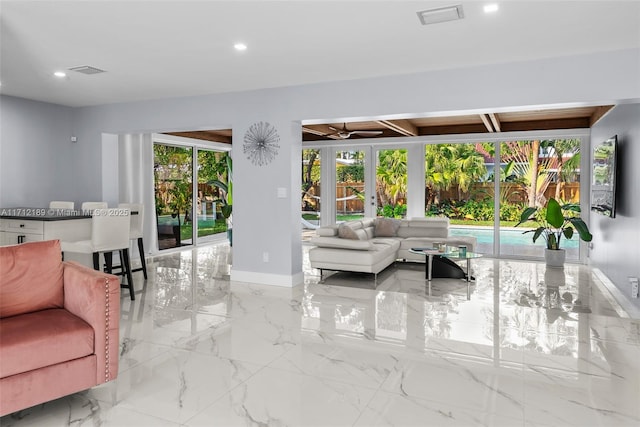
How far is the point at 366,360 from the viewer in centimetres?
324

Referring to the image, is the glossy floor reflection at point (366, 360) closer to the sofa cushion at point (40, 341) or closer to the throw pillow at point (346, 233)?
the sofa cushion at point (40, 341)

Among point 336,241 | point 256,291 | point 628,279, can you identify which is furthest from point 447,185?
point 256,291

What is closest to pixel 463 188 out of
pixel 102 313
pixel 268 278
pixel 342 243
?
pixel 342 243

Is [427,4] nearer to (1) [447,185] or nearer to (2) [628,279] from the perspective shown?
(2) [628,279]

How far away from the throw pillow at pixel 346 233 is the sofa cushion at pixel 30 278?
3.80 metres

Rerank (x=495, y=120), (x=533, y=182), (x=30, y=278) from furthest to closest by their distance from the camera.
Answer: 1. (x=533, y=182)
2. (x=495, y=120)
3. (x=30, y=278)

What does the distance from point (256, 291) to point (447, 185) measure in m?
4.94

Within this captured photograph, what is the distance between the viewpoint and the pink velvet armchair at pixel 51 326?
2.28 meters

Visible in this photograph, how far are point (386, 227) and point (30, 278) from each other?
5.80 metres

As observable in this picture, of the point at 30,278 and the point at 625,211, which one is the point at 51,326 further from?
the point at 625,211

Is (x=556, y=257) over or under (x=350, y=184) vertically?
under

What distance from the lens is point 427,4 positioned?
3.11 meters

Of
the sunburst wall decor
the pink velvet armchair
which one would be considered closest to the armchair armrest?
the pink velvet armchair

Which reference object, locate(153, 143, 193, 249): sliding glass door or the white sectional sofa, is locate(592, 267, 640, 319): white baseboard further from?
locate(153, 143, 193, 249): sliding glass door
